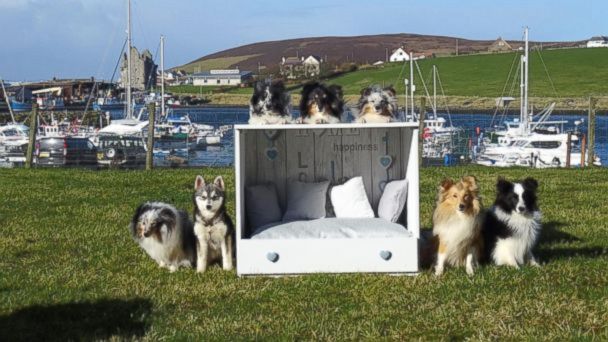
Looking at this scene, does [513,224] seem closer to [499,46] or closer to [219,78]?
[219,78]

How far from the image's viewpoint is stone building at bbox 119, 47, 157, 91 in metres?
37.5

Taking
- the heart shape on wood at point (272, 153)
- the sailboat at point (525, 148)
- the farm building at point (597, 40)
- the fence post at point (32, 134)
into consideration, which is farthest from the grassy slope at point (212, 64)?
the heart shape on wood at point (272, 153)

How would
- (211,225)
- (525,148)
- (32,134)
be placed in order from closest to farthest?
(211,225), (32,134), (525,148)

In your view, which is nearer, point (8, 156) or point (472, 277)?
point (472, 277)

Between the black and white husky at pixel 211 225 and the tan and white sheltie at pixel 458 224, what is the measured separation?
6.46ft

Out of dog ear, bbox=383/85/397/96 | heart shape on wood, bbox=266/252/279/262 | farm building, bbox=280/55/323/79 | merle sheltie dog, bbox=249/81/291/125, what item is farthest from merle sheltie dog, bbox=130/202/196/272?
farm building, bbox=280/55/323/79

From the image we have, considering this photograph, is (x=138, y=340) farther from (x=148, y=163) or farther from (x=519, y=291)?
(x=148, y=163)

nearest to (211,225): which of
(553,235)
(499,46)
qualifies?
(553,235)

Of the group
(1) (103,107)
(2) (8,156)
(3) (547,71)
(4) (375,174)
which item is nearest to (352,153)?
(4) (375,174)

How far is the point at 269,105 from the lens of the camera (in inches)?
298

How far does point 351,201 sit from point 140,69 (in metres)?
35.8

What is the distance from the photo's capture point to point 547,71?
76500 mm

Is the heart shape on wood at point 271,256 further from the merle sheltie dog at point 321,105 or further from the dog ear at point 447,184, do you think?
the dog ear at point 447,184

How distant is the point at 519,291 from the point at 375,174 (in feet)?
8.08
